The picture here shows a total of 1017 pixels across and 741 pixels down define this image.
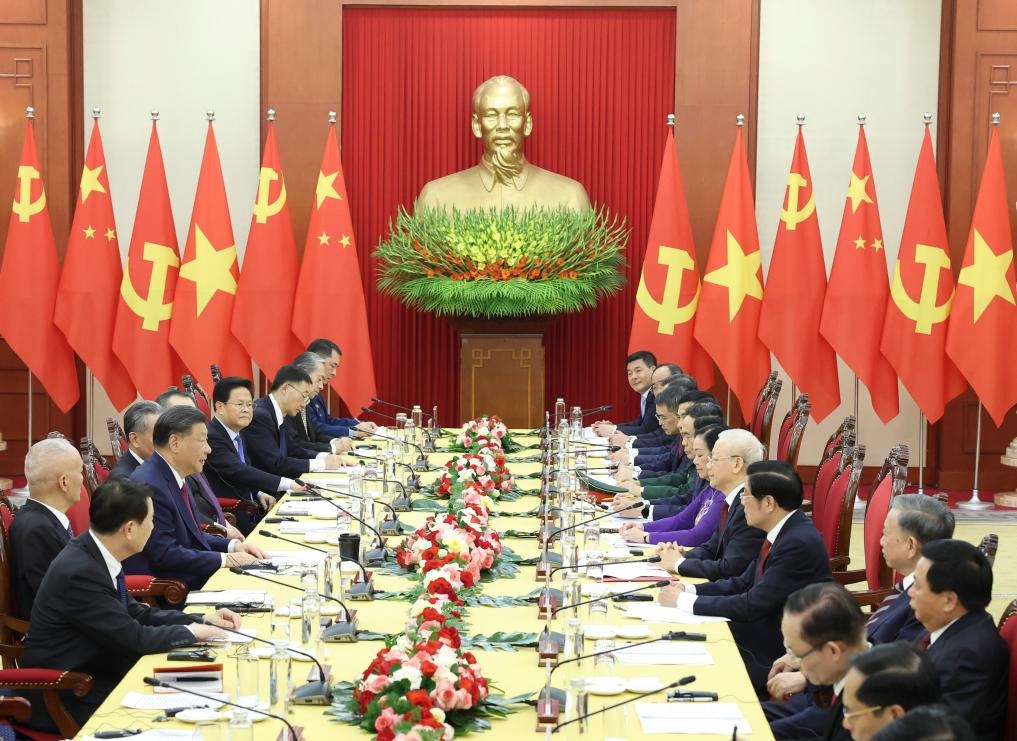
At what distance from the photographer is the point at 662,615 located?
173 inches

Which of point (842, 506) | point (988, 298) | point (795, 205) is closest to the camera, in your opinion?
point (842, 506)

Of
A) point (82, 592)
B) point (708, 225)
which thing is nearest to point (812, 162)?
point (708, 225)

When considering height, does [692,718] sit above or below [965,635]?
below

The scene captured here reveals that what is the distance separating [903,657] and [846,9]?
853 centimetres

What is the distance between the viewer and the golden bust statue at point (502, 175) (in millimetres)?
10266

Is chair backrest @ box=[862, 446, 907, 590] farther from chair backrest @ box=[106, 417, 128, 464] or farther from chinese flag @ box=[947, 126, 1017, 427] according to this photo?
chinese flag @ box=[947, 126, 1017, 427]

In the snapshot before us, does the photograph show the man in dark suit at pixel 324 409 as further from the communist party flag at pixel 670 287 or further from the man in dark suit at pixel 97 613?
the man in dark suit at pixel 97 613

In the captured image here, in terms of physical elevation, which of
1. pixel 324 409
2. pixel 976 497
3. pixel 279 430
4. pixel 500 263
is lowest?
pixel 976 497

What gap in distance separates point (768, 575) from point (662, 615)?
0.45m

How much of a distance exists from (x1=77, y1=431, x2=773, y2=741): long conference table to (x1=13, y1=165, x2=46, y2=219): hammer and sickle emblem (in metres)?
5.53

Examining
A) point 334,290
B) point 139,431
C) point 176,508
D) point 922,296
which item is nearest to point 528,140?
point 334,290

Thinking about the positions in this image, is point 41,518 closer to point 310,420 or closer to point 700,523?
point 700,523

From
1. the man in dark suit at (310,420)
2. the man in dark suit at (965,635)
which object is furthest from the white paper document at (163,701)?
the man in dark suit at (310,420)

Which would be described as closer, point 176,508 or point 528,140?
point 176,508
